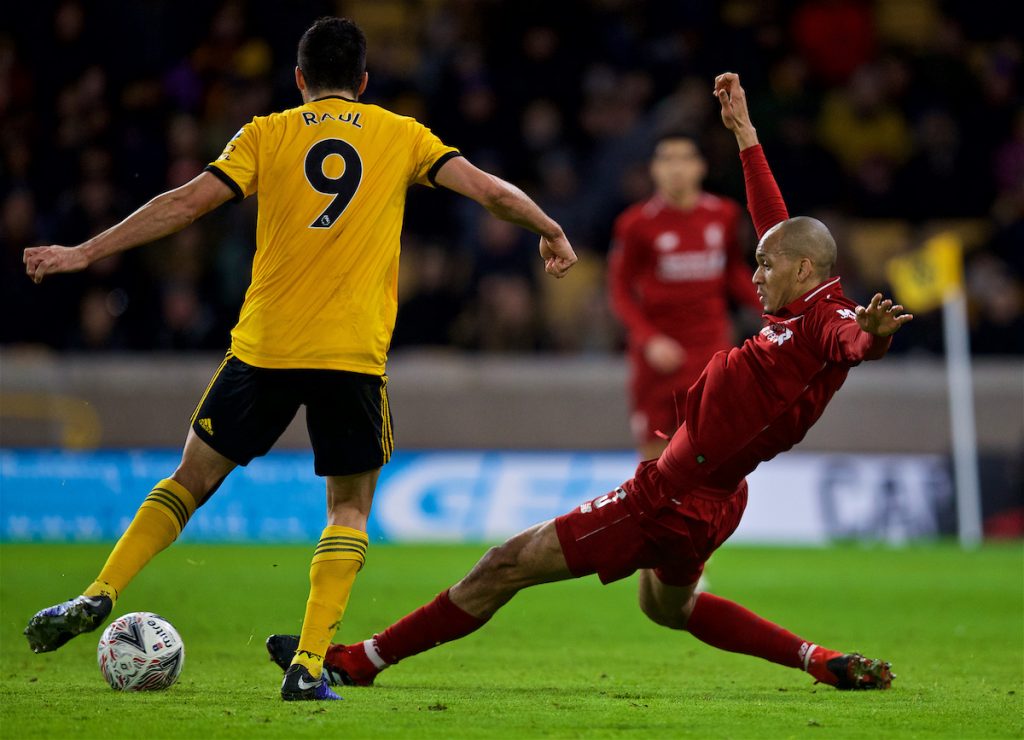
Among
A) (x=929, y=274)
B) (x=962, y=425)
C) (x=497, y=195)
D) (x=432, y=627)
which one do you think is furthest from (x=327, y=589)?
(x=962, y=425)

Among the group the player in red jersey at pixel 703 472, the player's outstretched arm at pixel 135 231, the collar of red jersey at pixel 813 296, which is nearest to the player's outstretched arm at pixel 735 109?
the player in red jersey at pixel 703 472

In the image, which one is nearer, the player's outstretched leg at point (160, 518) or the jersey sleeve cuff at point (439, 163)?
the player's outstretched leg at point (160, 518)

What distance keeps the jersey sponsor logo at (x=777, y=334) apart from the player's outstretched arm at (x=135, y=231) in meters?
2.00

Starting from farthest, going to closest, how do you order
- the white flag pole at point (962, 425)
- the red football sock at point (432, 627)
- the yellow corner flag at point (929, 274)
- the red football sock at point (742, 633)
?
the white flag pole at point (962, 425)
the yellow corner flag at point (929, 274)
the red football sock at point (742, 633)
the red football sock at point (432, 627)

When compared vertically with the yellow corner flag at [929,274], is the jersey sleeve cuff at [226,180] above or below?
below

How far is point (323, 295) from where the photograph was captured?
213 inches

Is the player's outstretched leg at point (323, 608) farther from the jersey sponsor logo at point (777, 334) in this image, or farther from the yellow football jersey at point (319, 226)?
the jersey sponsor logo at point (777, 334)

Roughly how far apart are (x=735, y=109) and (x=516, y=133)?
33.6 ft

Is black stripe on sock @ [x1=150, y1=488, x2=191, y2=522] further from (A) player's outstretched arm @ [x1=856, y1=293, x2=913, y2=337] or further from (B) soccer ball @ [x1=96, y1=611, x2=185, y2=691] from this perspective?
(A) player's outstretched arm @ [x1=856, y1=293, x2=913, y2=337]

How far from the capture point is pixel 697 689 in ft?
19.5

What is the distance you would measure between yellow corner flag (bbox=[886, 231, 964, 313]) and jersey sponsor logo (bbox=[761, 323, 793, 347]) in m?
9.32

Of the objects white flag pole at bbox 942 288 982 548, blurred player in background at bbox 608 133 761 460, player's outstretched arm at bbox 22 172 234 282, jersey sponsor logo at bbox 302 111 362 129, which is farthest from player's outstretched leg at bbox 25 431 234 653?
white flag pole at bbox 942 288 982 548

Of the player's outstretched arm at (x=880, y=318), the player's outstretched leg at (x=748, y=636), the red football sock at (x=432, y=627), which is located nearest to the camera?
the player's outstretched arm at (x=880, y=318)

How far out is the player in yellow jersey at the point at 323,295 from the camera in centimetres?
540
